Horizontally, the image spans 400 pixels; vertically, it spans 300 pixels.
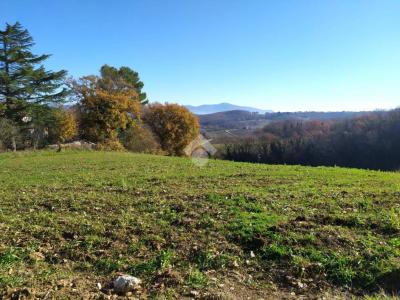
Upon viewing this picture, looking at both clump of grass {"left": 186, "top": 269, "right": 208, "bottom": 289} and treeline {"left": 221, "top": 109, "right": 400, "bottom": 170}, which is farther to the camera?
treeline {"left": 221, "top": 109, "right": 400, "bottom": 170}

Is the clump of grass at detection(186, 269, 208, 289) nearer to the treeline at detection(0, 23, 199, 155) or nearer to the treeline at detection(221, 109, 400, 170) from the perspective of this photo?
the treeline at detection(0, 23, 199, 155)

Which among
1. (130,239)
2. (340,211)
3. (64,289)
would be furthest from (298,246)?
(64,289)

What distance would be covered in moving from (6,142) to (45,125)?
6066 millimetres

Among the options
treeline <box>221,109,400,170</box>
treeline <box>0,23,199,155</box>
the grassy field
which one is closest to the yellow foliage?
treeline <box>0,23,199,155</box>

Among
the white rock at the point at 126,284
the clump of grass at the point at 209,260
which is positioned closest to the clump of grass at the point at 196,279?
the clump of grass at the point at 209,260

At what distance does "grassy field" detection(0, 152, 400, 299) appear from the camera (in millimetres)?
3848

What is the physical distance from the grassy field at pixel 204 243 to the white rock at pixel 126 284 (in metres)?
0.10

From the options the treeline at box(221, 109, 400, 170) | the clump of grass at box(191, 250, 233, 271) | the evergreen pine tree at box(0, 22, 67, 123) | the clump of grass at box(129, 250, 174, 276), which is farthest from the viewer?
the treeline at box(221, 109, 400, 170)

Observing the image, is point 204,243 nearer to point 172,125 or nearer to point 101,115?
point 101,115

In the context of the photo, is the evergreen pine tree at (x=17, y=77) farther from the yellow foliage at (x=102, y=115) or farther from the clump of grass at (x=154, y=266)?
the clump of grass at (x=154, y=266)

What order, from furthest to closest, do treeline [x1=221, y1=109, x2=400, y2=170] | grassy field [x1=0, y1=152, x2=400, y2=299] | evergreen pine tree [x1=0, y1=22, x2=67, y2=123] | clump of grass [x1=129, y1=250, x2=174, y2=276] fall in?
treeline [x1=221, y1=109, x2=400, y2=170], evergreen pine tree [x1=0, y1=22, x2=67, y2=123], clump of grass [x1=129, y1=250, x2=174, y2=276], grassy field [x1=0, y1=152, x2=400, y2=299]

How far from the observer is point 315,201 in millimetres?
6840

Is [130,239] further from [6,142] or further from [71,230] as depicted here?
[6,142]

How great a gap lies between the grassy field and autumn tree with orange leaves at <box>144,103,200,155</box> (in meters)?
33.0
